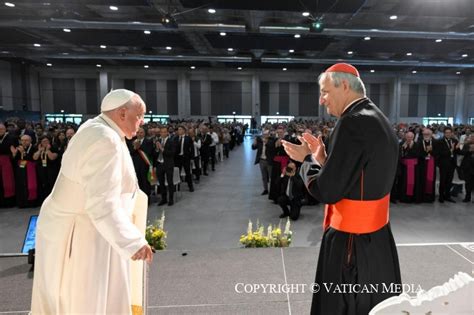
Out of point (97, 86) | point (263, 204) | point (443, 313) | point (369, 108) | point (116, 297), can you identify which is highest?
point (97, 86)

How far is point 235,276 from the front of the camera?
3.27 meters

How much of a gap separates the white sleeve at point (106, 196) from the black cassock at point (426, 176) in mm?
7437

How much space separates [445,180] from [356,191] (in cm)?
731

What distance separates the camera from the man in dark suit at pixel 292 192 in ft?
20.3

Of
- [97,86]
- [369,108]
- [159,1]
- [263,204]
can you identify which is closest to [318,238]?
[263,204]

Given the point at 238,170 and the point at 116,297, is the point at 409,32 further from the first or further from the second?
the point at 116,297

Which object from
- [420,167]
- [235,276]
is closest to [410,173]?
[420,167]

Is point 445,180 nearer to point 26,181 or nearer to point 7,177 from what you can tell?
point 26,181

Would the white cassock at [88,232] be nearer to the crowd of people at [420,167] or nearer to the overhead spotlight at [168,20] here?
the crowd of people at [420,167]

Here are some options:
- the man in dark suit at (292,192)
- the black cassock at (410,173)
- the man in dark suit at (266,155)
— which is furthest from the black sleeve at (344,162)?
the black cassock at (410,173)

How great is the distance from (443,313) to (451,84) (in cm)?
3501

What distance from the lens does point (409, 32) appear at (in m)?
13.4

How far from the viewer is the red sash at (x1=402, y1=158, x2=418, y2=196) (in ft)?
24.2

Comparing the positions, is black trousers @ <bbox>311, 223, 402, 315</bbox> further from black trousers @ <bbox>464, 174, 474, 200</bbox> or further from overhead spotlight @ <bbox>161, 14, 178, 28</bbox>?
overhead spotlight @ <bbox>161, 14, 178, 28</bbox>
